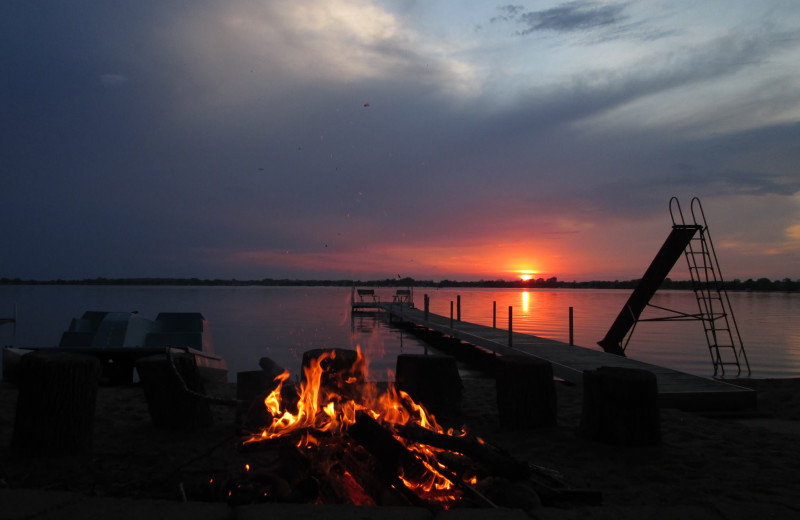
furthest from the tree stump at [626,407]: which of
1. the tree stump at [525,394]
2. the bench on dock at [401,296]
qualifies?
the bench on dock at [401,296]

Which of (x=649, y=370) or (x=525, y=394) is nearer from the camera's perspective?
(x=525, y=394)

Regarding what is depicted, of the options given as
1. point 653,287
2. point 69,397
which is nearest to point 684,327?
point 653,287

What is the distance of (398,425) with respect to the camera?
4.07m

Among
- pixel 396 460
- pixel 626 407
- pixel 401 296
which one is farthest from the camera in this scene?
pixel 401 296

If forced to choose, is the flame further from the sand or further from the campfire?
the sand

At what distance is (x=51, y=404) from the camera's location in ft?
14.9

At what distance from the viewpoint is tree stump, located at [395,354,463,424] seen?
6.34 m

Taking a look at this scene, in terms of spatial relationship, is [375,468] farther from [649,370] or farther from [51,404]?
[649,370]

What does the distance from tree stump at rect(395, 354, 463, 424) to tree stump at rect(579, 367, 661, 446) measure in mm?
1702

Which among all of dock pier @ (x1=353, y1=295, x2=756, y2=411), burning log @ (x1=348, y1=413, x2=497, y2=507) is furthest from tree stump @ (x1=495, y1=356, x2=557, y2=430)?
dock pier @ (x1=353, y1=295, x2=756, y2=411)

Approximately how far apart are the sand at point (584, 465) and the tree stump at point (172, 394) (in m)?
0.17

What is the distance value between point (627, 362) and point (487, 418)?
728 centimetres

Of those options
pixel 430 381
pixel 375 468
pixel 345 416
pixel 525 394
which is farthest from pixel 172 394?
pixel 525 394

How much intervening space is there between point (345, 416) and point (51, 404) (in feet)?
8.15
